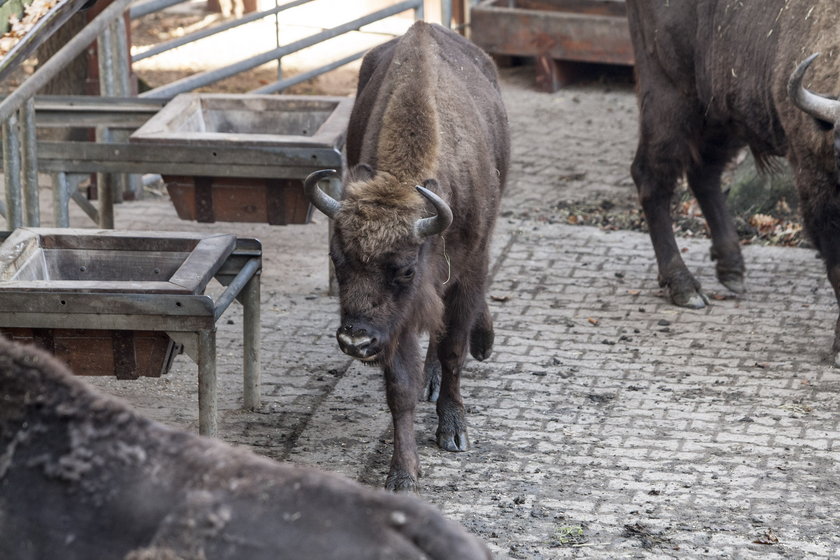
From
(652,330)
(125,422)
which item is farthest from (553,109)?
(125,422)

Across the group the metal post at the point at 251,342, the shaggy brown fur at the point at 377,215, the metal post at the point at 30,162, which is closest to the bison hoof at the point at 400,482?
the shaggy brown fur at the point at 377,215

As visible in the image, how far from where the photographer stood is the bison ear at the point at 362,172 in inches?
217

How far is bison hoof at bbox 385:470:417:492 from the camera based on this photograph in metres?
5.48

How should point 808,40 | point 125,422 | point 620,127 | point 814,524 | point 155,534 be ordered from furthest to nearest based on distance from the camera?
point 620,127
point 808,40
point 814,524
point 125,422
point 155,534

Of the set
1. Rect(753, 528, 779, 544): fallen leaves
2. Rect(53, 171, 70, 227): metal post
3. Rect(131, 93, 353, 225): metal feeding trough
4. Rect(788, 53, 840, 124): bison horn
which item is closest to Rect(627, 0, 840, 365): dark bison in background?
Rect(788, 53, 840, 124): bison horn

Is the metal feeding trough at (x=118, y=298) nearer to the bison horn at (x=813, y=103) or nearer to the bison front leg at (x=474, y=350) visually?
the bison front leg at (x=474, y=350)

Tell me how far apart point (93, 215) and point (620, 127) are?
523 cm

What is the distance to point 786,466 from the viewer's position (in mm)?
5836

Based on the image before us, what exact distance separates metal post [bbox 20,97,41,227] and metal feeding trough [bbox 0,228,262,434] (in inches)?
50.8

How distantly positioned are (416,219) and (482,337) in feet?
5.65

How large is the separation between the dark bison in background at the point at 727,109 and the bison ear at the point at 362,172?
2.43 m

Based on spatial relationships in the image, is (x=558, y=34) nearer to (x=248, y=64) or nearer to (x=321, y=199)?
(x=248, y=64)

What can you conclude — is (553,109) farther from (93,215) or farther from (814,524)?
(814,524)

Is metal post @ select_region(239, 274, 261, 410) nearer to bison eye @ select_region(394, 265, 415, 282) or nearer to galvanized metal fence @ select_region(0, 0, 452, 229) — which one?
bison eye @ select_region(394, 265, 415, 282)
